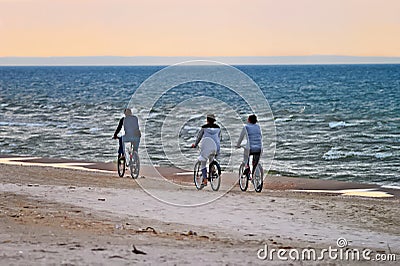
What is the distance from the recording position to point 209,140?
19062mm

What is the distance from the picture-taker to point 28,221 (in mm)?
13766

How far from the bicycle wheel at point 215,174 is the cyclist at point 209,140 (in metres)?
0.17

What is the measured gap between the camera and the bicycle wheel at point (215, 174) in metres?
19.5

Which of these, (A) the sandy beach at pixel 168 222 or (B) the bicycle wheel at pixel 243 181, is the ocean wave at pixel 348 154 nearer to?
(A) the sandy beach at pixel 168 222

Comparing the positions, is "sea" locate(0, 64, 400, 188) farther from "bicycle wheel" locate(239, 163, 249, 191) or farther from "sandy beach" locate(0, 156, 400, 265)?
"sandy beach" locate(0, 156, 400, 265)

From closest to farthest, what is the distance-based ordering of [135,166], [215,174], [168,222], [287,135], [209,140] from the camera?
1. [168,222]
2. [209,140]
3. [215,174]
4. [135,166]
5. [287,135]

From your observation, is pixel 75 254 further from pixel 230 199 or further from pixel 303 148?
pixel 303 148

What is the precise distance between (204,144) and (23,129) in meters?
30.2

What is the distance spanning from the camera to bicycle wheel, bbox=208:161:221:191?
766 inches

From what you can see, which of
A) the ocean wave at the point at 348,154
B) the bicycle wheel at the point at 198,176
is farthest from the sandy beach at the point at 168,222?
the ocean wave at the point at 348,154

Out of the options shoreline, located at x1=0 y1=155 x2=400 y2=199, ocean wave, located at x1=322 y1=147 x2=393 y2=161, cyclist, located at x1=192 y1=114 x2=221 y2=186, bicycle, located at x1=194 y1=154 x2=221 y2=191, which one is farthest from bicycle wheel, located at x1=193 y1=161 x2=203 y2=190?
ocean wave, located at x1=322 y1=147 x2=393 y2=161

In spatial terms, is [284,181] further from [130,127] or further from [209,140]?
[209,140]

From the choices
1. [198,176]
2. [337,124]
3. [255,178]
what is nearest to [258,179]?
[255,178]

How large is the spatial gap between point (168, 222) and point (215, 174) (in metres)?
4.88
